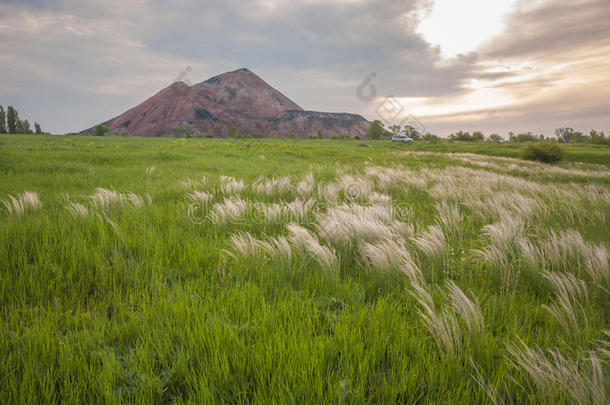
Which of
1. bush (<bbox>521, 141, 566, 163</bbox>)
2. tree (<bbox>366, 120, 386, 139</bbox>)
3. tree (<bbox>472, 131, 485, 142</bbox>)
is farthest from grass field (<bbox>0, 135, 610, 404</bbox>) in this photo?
tree (<bbox>472, 131, 485, 142</bbox>)

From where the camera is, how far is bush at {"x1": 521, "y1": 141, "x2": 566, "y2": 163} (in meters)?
23.6

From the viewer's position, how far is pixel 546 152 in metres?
23.9

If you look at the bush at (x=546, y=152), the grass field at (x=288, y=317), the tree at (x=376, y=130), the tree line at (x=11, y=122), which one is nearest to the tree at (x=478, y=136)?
the tree at (x=376, y=130)

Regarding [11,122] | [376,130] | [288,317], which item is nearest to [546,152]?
[288,317]

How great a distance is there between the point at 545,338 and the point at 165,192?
215 inches

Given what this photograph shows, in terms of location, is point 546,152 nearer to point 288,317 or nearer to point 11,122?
point 288,317

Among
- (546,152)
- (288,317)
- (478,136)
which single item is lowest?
(288,317)

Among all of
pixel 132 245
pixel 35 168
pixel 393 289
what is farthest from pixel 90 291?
pixel 35 168

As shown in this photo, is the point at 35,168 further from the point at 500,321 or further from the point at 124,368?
the point at 500,321

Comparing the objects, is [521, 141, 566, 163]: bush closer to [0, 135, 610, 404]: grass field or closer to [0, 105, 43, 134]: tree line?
[0, 135, 610, 404]: grass field

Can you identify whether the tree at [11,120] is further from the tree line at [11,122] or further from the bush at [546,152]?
the bush at [546,152]

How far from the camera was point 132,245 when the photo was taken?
262cm

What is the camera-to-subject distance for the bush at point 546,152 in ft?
77.4

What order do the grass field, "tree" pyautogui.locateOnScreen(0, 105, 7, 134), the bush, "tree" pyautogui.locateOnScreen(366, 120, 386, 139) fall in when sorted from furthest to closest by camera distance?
"tree" pyautogui.locateOnScreen(366, 120, 386, 139) < "tree" pyautogui.locateOnScreen(0, 105, 7, 134) < the bush < the grass field
